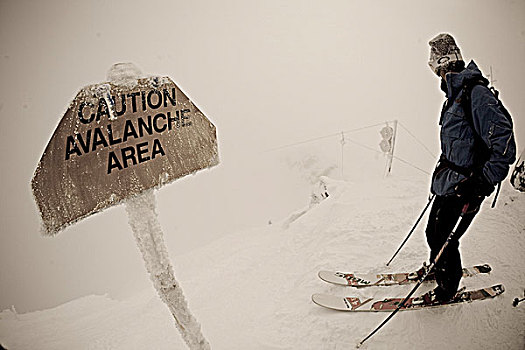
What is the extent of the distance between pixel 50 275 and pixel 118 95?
406 cm

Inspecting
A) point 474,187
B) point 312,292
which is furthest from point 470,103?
point 312,292

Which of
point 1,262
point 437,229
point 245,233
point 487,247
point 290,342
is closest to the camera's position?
point 437,229

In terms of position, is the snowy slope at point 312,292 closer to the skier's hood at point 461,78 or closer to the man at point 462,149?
the man at point 462,149

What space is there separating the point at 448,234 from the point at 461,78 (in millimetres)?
765

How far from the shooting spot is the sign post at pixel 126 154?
94cm

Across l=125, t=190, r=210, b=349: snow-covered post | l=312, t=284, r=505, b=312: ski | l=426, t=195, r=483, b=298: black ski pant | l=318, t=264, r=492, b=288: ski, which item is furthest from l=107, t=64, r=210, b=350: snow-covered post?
l=426, t=195, r=483, b=298: black ski pant

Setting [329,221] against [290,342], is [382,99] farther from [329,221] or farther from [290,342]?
[290,342]

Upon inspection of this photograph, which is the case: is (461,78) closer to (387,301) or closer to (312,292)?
(387,301)

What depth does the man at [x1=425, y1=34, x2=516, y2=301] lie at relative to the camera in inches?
47.6

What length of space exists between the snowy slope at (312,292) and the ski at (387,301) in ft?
0.11

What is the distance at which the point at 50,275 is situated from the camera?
3.95 metres

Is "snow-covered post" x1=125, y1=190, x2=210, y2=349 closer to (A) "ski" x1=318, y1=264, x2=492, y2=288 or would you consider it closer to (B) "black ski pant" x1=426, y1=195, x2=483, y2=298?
(A) "ski" x1=318, y1=264, x2=492, y2=288

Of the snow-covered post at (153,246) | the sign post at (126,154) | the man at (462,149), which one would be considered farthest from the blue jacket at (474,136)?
the snow-covered post at (153,246)

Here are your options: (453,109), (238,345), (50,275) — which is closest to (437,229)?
(453,109)
